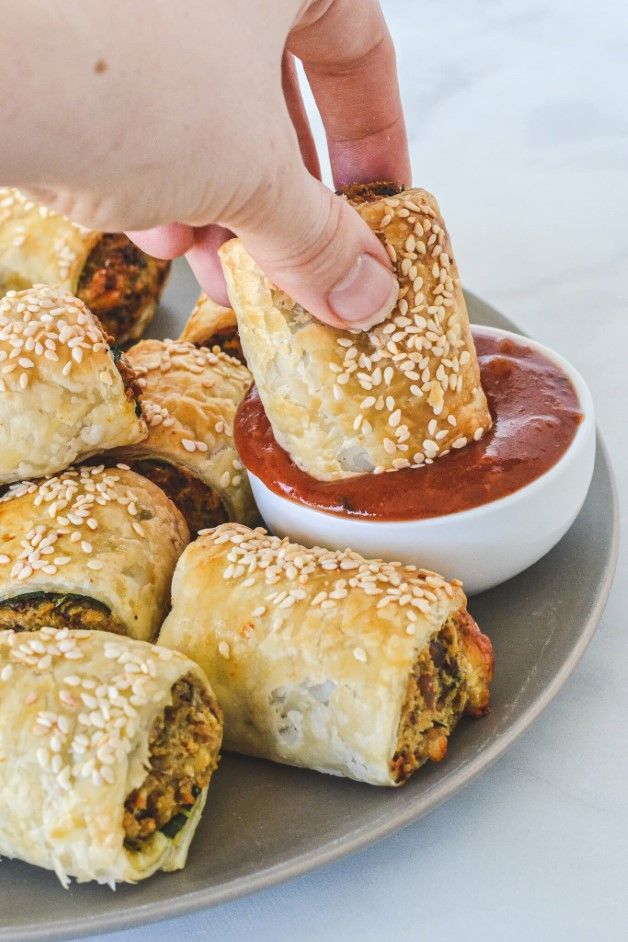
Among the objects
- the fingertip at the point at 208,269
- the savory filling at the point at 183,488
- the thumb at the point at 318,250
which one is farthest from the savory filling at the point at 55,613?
the fingertip at the point at 208,269

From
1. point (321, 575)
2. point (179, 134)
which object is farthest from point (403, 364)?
point (179, 134)

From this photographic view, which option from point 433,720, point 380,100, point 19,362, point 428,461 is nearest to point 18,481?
point 19,362

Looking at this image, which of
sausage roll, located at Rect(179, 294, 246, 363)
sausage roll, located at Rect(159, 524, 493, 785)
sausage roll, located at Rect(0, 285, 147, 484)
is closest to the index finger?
sausage roll, located at Rect(179, 294, 246, 363)

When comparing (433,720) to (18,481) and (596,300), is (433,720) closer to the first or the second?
(18,481)

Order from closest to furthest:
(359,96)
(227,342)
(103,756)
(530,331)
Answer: (103,756)
(359,96)
(227,342)
(530,331)

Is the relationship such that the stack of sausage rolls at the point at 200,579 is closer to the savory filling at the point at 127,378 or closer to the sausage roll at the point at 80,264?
the savory filling at the point at 127,378

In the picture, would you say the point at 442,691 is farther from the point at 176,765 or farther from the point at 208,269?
the point at 208,269

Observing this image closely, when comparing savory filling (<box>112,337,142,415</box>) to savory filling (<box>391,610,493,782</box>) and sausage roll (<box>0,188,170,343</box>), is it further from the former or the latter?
savory filling (<box>391,610,493,782</box>)
